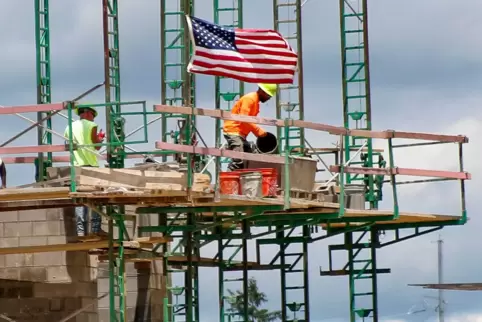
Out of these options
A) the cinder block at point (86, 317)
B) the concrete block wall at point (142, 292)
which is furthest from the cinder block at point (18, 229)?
the cinder block at point (86, 317)

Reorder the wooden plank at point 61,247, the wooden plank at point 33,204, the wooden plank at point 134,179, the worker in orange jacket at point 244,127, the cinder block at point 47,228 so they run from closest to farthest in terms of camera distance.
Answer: the wooden plank at point 134,179 < the worker in orange jacket at point 244,127 < the wooden plank at point 61,247 < the wooden plank at point 33,204 < the cinder block at point 47,228

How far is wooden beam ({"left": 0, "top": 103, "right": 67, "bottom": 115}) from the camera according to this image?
43000mm

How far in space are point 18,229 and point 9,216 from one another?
1.16 ft

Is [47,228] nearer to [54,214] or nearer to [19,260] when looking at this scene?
[54,214]

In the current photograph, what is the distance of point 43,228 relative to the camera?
1962 inches

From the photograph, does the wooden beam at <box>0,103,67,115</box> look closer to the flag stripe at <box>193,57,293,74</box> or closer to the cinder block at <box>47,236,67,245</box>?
the flag stripe at <box>193,57,293,74</box>

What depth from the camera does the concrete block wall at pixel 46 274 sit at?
163 ft

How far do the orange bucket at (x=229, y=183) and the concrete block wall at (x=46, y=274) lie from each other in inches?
213

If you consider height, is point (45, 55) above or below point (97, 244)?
above

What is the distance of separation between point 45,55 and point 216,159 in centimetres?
918

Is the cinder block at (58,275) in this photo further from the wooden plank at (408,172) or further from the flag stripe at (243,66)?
the flag stripe at (243,66)

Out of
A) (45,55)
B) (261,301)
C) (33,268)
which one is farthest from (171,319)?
(261,301)

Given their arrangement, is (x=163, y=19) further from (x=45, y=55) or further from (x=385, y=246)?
(x=385, y=246)

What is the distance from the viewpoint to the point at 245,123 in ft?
152
